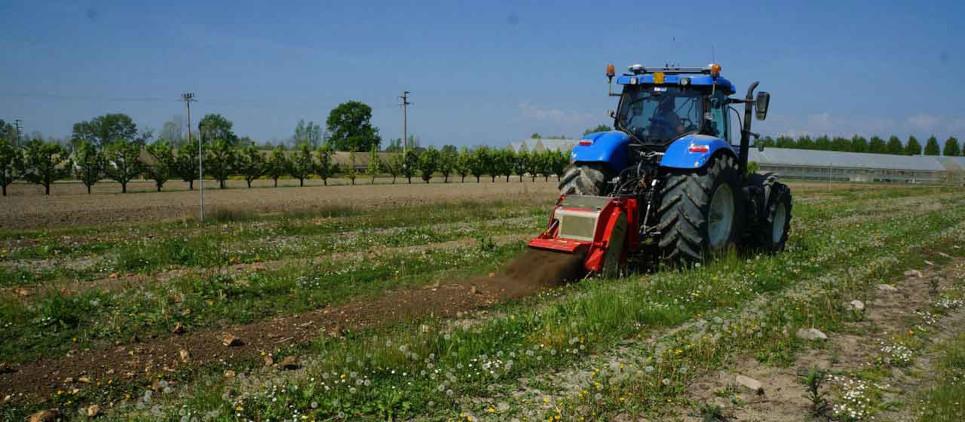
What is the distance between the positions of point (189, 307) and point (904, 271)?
34.7 feet

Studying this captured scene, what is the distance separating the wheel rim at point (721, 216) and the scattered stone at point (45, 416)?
8.99 m

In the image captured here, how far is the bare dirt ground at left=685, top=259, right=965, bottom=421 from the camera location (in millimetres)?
4848

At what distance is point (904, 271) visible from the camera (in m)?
10.3

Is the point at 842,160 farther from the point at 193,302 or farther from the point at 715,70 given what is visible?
the point at 193,302

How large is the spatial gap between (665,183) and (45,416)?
831cm

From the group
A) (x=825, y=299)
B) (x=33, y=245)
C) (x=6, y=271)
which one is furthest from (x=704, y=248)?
(x=33, y=245)

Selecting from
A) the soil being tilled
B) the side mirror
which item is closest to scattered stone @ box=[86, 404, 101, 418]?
the soil being tilled

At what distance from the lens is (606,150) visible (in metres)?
10.0

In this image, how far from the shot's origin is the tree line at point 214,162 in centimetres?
4166

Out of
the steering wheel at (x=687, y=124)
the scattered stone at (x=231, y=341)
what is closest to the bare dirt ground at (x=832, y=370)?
the steering wheel at (x=687, y=124)

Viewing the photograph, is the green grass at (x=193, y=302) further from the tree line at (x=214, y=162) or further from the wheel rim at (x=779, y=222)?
the tree line at (x=214, y=162)

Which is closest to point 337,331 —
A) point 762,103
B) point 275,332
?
point 275,332

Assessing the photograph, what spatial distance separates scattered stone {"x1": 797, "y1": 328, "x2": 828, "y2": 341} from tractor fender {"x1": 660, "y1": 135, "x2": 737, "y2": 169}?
3.23 m

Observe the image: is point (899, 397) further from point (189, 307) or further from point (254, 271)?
point (254, 271)
